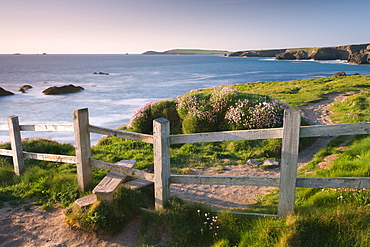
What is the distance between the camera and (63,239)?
501cm

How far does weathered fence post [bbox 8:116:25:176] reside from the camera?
7.31 meters

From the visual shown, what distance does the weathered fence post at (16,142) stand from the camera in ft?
24.0

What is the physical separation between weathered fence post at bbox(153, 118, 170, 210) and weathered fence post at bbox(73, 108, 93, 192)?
75.6 inches

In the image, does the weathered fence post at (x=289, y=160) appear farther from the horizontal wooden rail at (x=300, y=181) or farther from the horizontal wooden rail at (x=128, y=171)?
the horizontal wooden rail at (x=128, y=171)

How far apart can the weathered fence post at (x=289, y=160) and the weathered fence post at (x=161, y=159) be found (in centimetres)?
196

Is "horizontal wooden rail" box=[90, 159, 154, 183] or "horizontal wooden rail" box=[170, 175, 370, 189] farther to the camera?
"horizontal wooden rail" box=[90, 159, 154, 183]

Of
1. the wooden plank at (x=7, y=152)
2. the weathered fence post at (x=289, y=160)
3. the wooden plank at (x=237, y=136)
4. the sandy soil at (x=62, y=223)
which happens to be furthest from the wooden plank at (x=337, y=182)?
the wooden plank at (x=7, y=152)

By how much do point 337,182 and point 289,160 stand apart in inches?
32.1

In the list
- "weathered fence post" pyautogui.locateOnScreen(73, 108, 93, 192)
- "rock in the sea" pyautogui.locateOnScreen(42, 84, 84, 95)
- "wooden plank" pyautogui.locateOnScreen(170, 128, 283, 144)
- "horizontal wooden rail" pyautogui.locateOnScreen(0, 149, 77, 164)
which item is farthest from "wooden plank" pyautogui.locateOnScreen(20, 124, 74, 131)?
"rock in the sea" pyautogui.locateOnScreen(42, 84, 84, 95)

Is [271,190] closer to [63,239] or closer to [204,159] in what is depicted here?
[204,159]

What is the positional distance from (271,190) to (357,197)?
7.12 ft

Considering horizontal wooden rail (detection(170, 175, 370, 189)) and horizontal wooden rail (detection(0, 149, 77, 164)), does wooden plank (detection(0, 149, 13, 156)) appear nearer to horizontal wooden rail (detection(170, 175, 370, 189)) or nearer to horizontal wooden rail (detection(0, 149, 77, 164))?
horizontal wooden rail (detection(0, 149, 77, 164))

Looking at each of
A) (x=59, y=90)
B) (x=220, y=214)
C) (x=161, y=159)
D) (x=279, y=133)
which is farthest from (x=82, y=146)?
A: (x=59, y=90)

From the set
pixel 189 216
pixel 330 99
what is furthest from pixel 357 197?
pixel 330 99
